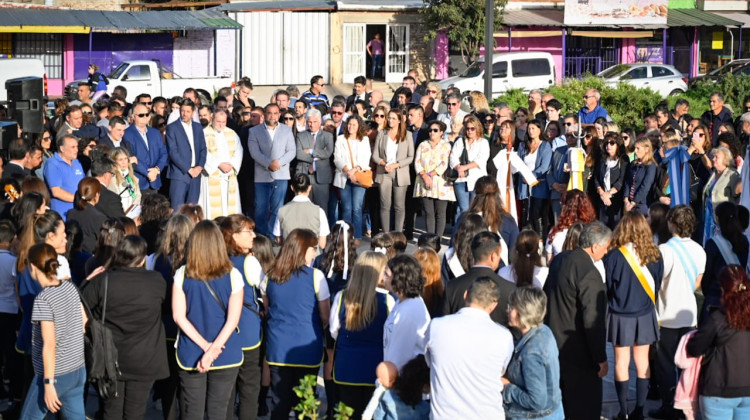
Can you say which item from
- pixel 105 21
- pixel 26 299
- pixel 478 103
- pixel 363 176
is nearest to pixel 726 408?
pixel 26 299

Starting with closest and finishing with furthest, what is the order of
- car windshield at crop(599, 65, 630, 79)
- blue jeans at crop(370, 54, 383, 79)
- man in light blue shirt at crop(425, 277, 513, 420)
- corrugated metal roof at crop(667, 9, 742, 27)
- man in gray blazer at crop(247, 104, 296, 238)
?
man in light blue shirt at crop(425, 277, 513, 420)
man in gray blazer at crop(247, 104, 296, 238)
car windshield at crop(599, 65, 630, 79)
blue jeans at crop(370, 54, 383, 79)
corrugated metal roof at crop(667, 9, 742, 27)

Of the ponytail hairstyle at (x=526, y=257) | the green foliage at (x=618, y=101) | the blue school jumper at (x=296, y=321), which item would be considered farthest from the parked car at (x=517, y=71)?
the blue school jumper at (x=296, y=321)

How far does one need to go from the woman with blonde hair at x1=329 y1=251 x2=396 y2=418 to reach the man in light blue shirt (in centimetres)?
80

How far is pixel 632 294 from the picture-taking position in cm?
784

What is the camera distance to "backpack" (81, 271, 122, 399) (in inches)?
275

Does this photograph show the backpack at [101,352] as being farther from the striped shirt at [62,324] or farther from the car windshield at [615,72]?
the car windshield at [615,72]

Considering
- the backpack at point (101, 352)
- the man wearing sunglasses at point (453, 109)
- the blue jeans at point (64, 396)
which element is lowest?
the blue jeans at point (64, 396)

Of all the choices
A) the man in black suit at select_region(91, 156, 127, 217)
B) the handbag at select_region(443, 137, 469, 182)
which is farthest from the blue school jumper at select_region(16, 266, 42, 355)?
the handbag at select_region(443, 137, 469, 182)

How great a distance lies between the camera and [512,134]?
13.6m

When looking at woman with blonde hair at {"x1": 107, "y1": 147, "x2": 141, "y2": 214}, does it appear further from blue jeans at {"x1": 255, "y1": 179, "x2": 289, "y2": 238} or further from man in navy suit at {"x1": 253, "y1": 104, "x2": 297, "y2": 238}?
blue jeans at {"x1": 255, "y1": 179, "x2": 289, "y2": 238}

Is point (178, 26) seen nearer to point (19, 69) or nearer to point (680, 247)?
point (19, 69)

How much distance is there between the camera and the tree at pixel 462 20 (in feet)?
112

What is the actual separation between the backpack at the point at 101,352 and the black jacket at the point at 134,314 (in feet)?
0.20

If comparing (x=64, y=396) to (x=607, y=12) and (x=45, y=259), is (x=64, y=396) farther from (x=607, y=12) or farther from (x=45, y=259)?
(x=607, y=12)
